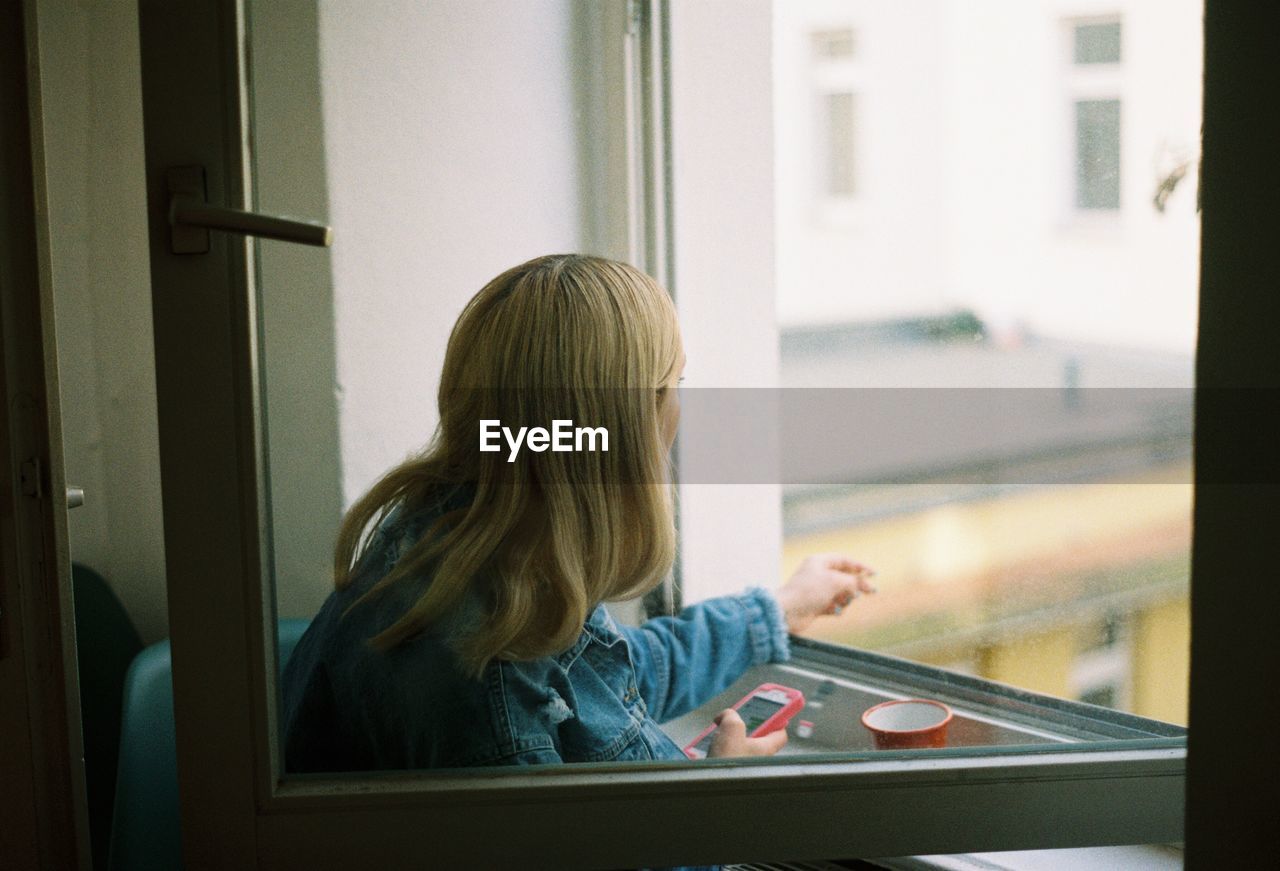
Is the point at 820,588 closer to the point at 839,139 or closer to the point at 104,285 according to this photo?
the point at 839,139

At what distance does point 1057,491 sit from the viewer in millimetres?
1043

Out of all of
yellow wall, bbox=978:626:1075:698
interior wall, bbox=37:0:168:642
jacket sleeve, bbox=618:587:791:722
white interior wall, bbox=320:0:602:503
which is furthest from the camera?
interior wall, bbox=37:0:168:642

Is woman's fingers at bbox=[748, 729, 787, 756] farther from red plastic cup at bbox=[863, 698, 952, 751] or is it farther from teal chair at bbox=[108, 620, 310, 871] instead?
teal chair at bbox=[108, 620, 310, 871]

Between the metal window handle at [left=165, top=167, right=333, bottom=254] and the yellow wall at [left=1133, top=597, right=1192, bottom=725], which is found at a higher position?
the metal window handle at [left=165, top=167, right=333, bottom=254]

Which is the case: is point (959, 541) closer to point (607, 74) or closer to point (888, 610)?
point (888, 610)

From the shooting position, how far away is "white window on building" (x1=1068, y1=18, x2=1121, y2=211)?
3.16ft

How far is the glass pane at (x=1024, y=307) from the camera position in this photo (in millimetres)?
970

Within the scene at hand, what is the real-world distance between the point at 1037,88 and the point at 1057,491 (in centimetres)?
37

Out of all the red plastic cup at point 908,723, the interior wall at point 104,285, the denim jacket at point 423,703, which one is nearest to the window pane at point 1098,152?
the red plastic cup at point 908,723

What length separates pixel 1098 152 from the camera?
3.18 feet

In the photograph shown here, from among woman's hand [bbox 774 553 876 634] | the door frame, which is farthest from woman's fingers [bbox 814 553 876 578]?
the door frame

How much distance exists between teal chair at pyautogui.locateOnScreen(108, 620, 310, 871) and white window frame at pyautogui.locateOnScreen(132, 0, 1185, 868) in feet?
1.24

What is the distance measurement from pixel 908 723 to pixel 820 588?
206 mm

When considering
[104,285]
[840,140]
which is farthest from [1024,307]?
→ [104,285]
